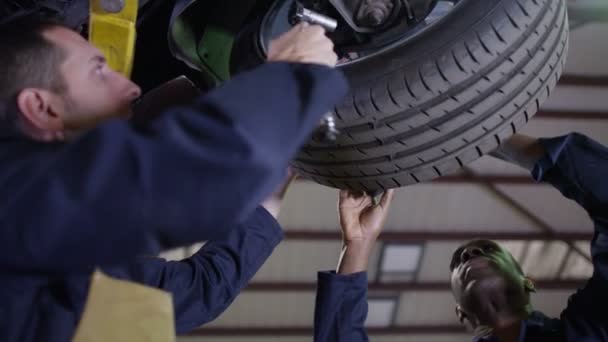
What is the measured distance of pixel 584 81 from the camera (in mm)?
5012

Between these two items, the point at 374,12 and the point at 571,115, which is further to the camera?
the point at 571,115

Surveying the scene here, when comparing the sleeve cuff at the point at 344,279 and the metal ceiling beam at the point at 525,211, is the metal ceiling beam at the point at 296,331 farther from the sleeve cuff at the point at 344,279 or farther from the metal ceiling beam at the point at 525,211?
the sleeve cuff at the point at 344,279

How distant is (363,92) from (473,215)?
16.4 feet

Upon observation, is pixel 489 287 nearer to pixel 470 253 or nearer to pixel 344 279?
pixel 470 253

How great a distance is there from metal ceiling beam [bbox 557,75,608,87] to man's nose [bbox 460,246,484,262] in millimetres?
3453

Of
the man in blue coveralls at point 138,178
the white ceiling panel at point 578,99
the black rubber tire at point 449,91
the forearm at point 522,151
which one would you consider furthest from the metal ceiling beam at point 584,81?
the man in blue coveralls at point 138,178

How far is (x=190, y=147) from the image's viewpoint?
67cm

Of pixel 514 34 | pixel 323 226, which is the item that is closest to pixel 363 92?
pixel 514 34

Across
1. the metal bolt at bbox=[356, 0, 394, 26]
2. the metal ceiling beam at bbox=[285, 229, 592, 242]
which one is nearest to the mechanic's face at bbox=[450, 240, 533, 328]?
the metal bolt at bbox=[356, 0, 394, 26]

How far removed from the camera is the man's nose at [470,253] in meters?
1.88


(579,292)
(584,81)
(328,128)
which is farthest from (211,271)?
(584,81)

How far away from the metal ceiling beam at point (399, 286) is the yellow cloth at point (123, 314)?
5042 mm

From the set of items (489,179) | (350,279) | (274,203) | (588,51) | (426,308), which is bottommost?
(426,308)

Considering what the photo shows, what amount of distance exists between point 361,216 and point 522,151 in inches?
15.3
